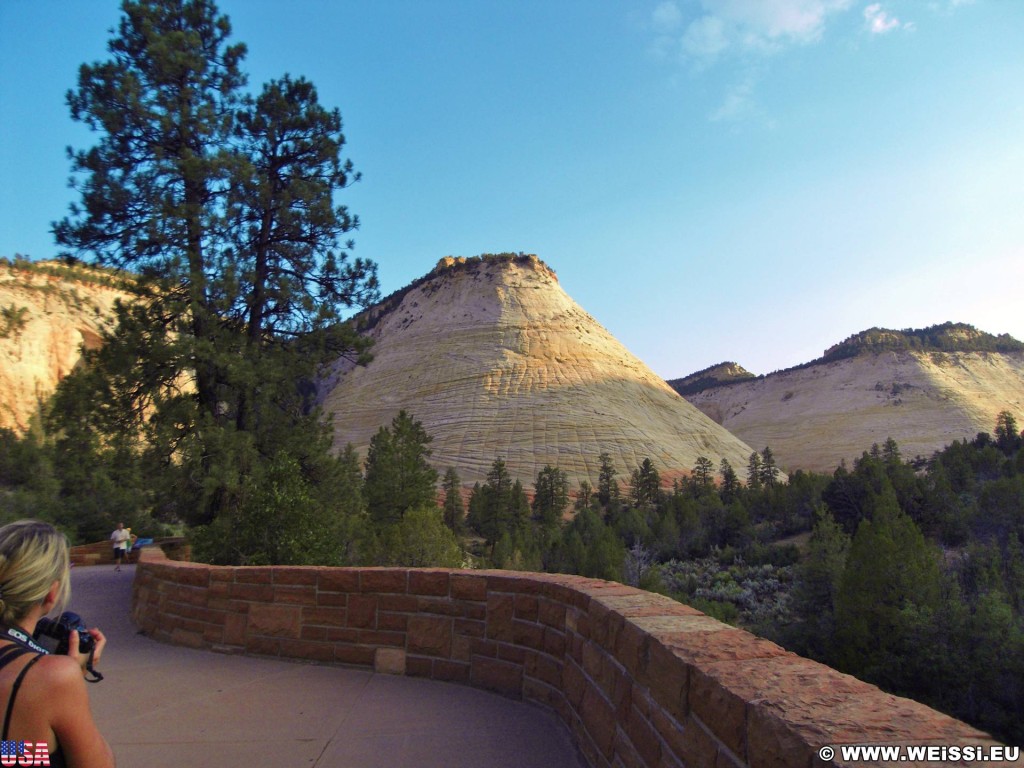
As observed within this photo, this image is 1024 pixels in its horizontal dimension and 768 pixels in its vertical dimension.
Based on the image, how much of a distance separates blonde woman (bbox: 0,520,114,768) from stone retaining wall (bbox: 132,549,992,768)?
5.60ft

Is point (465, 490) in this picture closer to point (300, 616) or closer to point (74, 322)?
point (74, 322)

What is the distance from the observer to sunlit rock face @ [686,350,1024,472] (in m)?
72.6

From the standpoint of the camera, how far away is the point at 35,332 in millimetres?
39719

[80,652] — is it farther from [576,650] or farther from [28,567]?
[576,650]

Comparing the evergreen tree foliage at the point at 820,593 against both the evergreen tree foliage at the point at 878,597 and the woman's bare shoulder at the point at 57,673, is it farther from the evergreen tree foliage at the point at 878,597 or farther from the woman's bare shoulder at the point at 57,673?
the woman's bare shoulder at the point at 57,673

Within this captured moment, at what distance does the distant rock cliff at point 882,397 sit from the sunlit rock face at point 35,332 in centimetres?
6728

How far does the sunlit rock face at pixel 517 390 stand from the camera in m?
55.3

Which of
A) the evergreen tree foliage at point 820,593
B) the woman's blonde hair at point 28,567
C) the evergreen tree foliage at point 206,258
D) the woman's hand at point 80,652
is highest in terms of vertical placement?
the evergreen tree foliage at point 206,258

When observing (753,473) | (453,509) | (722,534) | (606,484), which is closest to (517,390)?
(606,484)

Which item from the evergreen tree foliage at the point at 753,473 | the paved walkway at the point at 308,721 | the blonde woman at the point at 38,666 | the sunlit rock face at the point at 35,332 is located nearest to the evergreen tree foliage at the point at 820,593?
the paved walkway at the point at 308,721

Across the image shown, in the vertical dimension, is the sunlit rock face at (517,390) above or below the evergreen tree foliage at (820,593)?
above

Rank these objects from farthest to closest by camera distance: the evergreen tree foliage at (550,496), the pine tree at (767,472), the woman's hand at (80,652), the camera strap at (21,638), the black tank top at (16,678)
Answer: the pine tree at (767,472) < the evergreen tree foliage at (550,496) < the woman's hand at (80,652) < the camera strap at (21,638) < the black tank top at (16,678)

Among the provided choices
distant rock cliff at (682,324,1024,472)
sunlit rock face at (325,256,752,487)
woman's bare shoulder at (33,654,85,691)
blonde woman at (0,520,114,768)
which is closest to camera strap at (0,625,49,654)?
blonde woman at (0,520,114,768)

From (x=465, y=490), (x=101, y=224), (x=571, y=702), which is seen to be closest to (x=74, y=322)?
(x=465, y=490)
